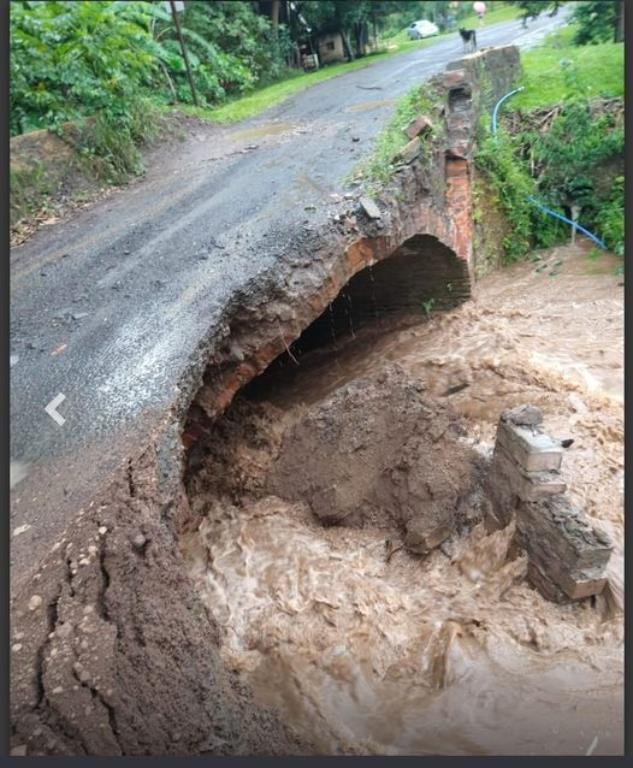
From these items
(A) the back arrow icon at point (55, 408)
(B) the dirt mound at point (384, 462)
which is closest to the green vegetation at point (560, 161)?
(B) the dirt mound at point (384, 462)

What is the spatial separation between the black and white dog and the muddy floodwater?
6729 millimetres

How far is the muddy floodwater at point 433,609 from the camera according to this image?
375cm

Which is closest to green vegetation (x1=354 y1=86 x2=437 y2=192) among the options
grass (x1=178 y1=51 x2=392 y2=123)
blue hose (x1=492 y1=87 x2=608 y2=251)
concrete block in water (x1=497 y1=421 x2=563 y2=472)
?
blue hose (x1=492 y1=87 x2=608 y2=251)

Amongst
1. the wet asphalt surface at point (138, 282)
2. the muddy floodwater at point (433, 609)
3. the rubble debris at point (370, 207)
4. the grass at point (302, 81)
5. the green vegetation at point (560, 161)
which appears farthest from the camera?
the grass at point (302, 81)

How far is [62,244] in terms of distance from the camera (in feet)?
22.0

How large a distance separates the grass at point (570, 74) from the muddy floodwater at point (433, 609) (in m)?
6.30

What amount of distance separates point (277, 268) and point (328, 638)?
10.4 ft

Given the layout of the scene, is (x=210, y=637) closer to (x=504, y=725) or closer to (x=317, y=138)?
(x=504, y=725)

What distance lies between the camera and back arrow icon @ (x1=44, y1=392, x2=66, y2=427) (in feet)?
14.1

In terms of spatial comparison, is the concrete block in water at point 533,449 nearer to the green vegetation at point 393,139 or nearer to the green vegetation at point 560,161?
the green vegetation at point 393,139

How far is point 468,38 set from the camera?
36.6 ft

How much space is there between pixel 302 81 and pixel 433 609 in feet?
39.5

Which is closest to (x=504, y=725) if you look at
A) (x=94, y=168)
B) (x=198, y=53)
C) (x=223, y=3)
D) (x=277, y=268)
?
(x=277, y=268)

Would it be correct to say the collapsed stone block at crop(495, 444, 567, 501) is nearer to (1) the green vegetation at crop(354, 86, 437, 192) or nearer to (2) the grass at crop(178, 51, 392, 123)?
(1) the green vegetation at crop(354, 86, 437, 192)
